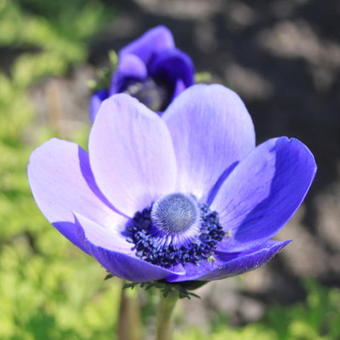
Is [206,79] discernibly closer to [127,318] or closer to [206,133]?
[206,133]

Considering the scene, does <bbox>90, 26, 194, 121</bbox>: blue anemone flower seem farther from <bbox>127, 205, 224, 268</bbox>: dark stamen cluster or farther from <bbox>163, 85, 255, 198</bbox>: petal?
<bbox>127, 205, 224, 268</bbox>: dark stamen cluster

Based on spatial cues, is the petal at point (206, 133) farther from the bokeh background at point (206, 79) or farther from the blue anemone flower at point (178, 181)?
the bokeh background at point (206, 79)

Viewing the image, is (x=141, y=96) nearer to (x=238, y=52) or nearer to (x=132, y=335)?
(x=132, y=335)

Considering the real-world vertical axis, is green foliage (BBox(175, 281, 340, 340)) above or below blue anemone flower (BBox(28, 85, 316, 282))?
below

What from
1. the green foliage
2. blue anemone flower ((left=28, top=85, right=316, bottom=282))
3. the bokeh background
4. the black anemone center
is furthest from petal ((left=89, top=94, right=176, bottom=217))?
the green foliage

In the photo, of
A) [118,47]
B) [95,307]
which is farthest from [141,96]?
[118,47]

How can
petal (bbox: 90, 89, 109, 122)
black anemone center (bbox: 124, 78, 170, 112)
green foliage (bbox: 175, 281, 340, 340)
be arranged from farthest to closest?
green foliage (bbox: 175, 281, 340, 340) < black anemone center (bbox: 124, 78, 170, 112) < petal (bbox: 90, 89, 109, 122)

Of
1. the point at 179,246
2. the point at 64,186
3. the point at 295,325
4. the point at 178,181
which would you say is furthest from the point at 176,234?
the point at 295,325
